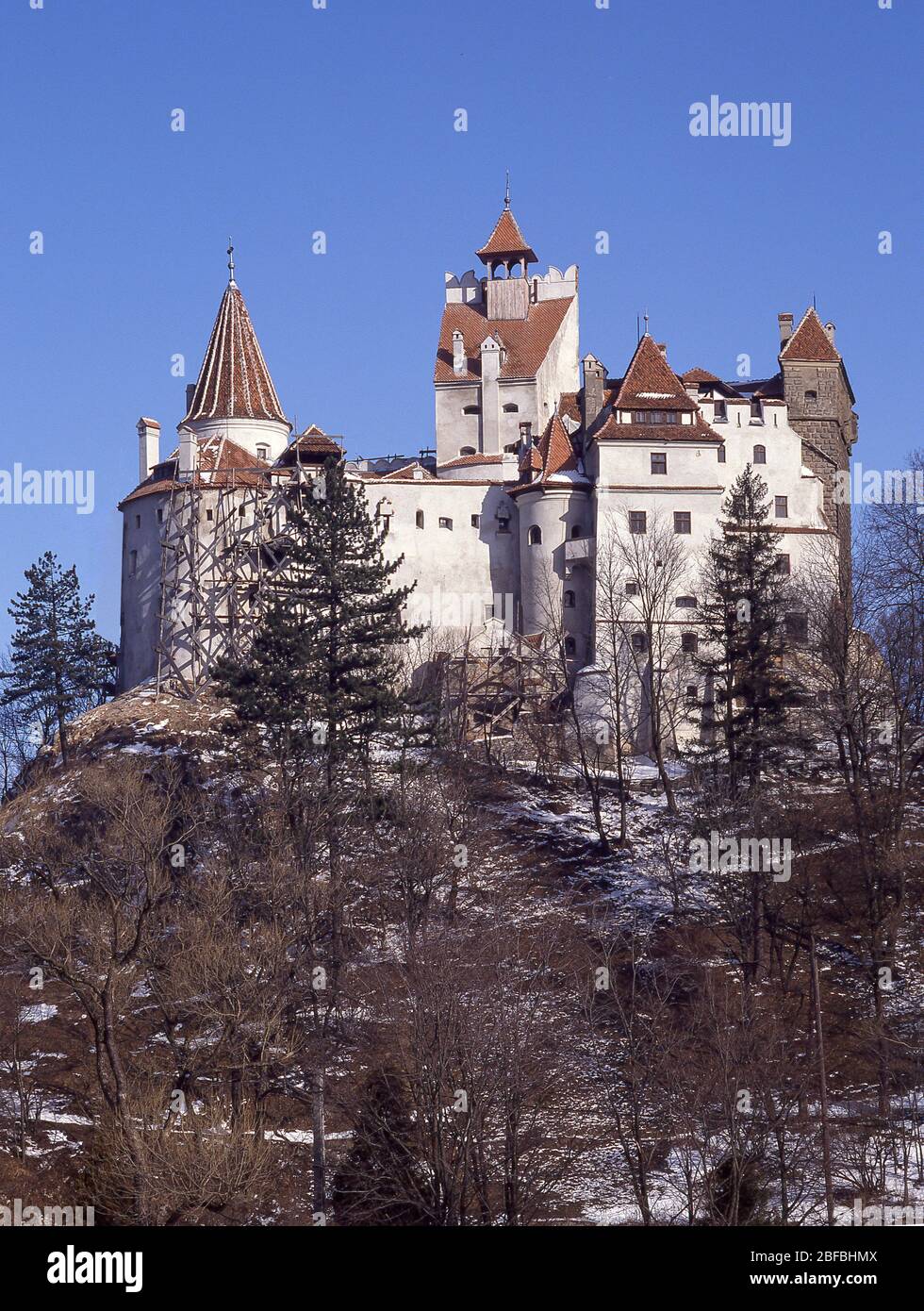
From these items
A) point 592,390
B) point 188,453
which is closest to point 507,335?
point 592,390

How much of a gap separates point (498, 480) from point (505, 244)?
16.1 m

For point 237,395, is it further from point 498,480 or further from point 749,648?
point 749,648

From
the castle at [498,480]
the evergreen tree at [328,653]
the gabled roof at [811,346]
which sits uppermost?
the gabled roof at [811,346]

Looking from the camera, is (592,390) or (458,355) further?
(458,355)

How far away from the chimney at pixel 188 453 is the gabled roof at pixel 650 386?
53.5 feet

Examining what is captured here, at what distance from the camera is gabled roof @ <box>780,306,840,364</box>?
8812 cm

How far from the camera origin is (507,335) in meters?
93.2

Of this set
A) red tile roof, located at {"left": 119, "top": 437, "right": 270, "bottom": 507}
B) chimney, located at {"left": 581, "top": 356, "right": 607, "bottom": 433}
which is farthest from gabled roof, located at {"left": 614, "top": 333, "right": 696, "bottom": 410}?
red tile roof, located at {"left": 119, "top": 437, "right": 270, "bottom": 507}

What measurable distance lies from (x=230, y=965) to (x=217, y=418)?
42.5m

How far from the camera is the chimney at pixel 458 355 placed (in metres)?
91.2

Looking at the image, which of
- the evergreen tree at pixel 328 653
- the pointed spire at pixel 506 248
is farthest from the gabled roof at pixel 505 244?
the evergreen tree at pixel 328 653

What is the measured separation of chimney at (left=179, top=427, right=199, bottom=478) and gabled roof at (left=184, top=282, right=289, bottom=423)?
3.20m

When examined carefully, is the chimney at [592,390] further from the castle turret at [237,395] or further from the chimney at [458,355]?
the castle turret at [237,395]
